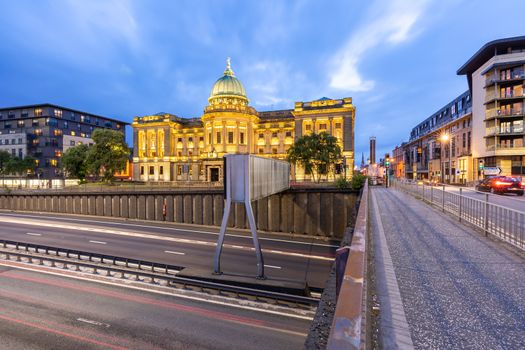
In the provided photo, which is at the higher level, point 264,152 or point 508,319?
point 264,152

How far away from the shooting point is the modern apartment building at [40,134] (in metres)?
93.8

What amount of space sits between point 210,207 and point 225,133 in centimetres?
3504

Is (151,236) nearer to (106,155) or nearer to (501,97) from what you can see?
(106,155)

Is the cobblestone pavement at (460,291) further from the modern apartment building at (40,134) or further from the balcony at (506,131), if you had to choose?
the modern apartment building at (40,134)

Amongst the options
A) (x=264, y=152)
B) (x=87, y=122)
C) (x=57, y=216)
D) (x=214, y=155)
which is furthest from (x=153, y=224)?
(x=87, y=122)

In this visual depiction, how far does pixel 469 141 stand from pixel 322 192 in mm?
48112

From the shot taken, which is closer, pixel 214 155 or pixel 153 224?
pixel 153 224

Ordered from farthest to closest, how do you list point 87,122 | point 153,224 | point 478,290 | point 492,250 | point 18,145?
point 87,122 < point 18,145 < point 153,224 < point 492,250 < point 478,290

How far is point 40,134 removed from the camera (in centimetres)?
9469

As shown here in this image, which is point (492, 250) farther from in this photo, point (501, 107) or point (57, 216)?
point (501, 107)

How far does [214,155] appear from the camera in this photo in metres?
65.4

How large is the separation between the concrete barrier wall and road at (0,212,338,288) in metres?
1.80

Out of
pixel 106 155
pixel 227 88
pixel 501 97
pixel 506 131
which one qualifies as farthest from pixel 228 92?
pixel 506 131

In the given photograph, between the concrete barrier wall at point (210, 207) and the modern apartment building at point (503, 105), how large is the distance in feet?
Result: 126
